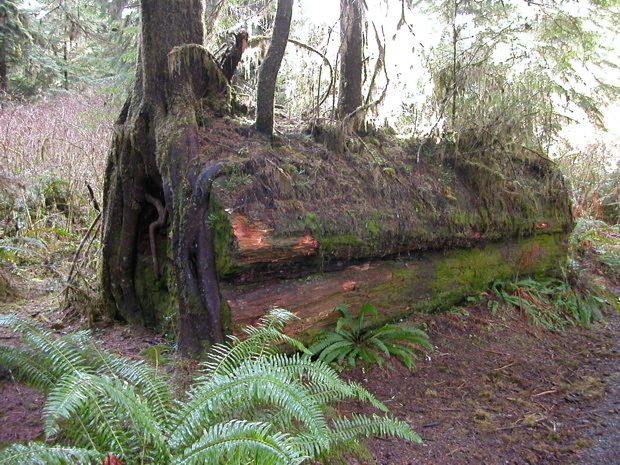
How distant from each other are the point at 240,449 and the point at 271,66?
4.11 m

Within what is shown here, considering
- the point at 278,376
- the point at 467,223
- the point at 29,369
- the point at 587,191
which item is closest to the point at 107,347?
the point at 29,369

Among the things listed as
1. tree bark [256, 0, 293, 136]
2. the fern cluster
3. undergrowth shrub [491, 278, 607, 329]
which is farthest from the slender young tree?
undergrowth shrub [491, 278, 607, 329]

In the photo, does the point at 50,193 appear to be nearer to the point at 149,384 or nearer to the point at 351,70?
the point at 351,70

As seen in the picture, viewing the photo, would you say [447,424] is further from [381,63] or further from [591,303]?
[381,63]

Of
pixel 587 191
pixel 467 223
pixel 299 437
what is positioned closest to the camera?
pixel 299 437

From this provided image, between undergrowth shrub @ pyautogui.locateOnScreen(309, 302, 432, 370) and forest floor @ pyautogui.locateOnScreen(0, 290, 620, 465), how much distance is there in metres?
0.15

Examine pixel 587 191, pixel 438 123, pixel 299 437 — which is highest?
pixel 438 123

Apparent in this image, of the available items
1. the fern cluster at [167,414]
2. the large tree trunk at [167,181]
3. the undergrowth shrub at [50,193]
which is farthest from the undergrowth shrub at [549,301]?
the undergrowth shrub at [50,193]

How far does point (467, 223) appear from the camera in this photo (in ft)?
19.8

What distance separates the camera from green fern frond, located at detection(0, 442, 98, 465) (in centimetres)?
184

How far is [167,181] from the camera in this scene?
4406mm

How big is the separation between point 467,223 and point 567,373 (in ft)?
7.46

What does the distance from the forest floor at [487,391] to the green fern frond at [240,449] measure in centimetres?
128

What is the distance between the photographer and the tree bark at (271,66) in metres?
4.73
